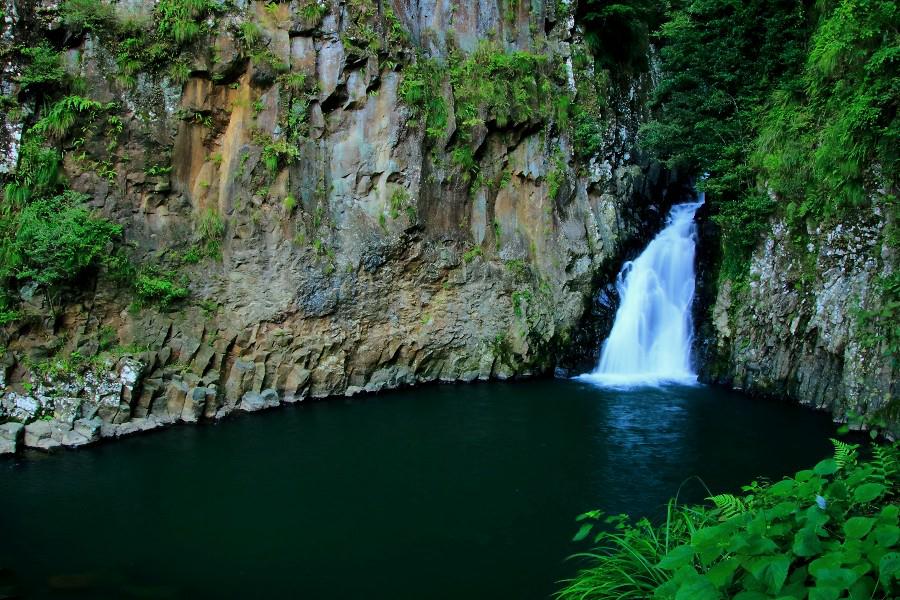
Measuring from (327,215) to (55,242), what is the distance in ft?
20.1

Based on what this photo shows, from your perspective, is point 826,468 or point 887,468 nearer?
point 826,468

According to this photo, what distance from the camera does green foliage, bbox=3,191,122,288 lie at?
12.4m

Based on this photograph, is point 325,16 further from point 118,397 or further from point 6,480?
point 6,480

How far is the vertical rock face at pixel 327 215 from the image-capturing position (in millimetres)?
13766

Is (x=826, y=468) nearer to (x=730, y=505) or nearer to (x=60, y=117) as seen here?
(x=730, y=505)

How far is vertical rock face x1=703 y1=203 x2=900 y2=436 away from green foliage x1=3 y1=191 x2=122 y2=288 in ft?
50.1

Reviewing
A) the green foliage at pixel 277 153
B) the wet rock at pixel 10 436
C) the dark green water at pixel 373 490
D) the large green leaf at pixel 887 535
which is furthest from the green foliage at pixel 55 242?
the large green leaf at pixel 887 535

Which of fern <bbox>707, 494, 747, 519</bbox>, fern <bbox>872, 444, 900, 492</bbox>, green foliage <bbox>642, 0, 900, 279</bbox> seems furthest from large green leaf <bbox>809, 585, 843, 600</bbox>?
green foliage <bbox>642, 0, 900, 279</bbox>

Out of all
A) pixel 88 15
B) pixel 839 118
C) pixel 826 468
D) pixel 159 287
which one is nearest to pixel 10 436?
pixel 159 287

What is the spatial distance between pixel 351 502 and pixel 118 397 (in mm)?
6231

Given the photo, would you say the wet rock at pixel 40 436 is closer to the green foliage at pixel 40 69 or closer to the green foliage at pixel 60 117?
the green foliage at pixel 60 117

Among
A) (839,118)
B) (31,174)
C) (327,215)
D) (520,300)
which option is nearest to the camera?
(839,118)

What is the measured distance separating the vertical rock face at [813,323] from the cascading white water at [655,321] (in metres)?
1.00

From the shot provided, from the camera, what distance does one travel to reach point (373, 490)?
33.2 feet
